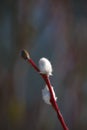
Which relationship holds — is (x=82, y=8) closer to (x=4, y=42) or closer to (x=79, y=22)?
(x=79, y=22)

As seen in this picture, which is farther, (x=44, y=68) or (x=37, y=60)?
(x=37, y=60)

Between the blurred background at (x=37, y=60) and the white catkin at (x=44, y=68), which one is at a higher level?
the blurred background at (x=37, y=60)

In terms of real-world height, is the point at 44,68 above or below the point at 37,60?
below

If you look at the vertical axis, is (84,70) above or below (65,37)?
below

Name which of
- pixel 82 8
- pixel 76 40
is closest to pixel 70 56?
pixel 76 40

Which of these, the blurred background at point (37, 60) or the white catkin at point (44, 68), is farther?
the blurred background at point (37, 60)

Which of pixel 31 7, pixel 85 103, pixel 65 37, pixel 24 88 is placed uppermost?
pixel 31 7

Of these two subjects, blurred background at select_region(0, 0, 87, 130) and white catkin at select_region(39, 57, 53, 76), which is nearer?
white catkin at select_region(39, 57, 53, 76)

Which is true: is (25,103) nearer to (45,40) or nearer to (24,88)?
(24,88)
